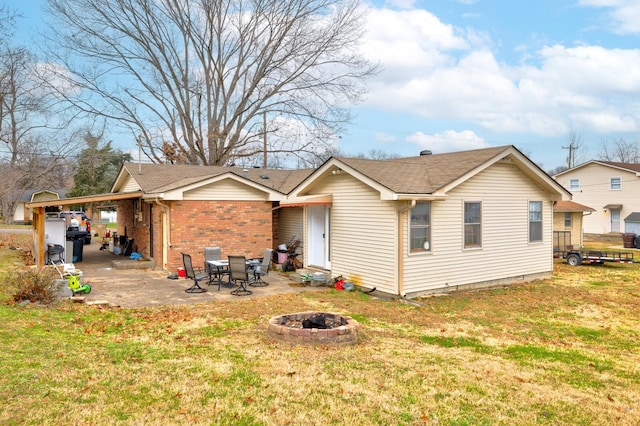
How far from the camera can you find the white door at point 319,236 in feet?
47.0

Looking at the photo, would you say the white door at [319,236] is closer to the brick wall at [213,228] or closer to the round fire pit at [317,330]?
the brick wall at [213,228]

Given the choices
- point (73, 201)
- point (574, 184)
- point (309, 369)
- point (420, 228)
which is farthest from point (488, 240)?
point (574, 184)

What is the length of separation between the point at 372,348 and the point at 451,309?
14.4 feet

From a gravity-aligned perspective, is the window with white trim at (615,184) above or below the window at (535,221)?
above

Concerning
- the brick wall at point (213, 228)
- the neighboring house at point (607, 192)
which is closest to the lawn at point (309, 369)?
the brick wall at point (213, 228)

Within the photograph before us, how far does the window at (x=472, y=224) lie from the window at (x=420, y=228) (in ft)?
5.10

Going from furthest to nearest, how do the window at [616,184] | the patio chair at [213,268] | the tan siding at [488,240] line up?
the window at [616,184] < the patio chair at [213,268] < the tan siding at [488,240]

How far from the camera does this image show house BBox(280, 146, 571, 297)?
460 inches

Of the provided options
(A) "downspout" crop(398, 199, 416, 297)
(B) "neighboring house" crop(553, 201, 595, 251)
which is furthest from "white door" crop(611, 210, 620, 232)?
(A) "downspout" crop(398, 199, 416, 297)

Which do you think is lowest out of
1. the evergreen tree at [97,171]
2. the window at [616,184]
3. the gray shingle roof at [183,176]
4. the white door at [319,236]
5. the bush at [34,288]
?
the bush at [34,288]

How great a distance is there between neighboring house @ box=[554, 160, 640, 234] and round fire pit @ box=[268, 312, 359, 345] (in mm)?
35277

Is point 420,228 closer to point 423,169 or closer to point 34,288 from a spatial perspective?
point 423,169

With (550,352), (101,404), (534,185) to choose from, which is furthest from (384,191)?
(101,404)

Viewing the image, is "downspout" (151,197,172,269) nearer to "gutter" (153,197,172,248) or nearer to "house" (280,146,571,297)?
"gutter" (153,197,172,248)
